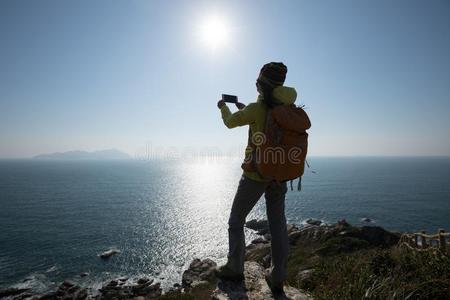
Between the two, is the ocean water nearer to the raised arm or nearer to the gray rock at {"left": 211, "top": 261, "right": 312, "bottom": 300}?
the gray rock at {"left": 211, "top": 261, "right": 312, "bottom": 300}

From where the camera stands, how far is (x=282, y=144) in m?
3.92

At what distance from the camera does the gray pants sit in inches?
171

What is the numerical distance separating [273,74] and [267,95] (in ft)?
0.99

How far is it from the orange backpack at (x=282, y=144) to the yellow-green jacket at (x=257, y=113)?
0.11 metres

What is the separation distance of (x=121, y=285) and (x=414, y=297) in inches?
1485

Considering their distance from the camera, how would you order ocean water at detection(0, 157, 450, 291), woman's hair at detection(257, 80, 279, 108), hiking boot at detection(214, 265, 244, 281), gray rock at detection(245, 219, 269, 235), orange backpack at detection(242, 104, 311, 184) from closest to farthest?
1. orange backpack at detection(242, 104, 311, 184)
2. woman's hair at detection(257, 80, 279, 108)
3. hiking boot at detection(214, 265, 244, 281)
4. ocean water at detection(0, 157, 450, 291)
5. gray rock at detection(245, 219, 269, 235)

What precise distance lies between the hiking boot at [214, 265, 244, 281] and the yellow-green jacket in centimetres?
174

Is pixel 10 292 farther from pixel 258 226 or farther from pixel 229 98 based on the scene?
pixel 258 226

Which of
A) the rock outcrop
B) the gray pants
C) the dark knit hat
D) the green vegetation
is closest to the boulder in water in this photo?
the rock outcrop

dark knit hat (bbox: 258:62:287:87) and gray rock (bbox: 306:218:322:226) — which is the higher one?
dark knit hat (bbox: 258:62:287:87)

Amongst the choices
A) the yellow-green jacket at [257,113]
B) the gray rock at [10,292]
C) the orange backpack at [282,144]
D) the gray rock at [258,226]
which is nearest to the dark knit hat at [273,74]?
the yellow-green jacket at [257,113]

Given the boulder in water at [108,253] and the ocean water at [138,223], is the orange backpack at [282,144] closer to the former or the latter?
the ocean water at [138,223]

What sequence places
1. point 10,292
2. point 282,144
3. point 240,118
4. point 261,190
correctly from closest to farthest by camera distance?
1. point 282,144
2. point 240,118
3. point 261,190
4. point 10,292

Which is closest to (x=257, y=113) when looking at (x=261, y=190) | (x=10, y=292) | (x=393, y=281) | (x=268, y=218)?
(x=261, y=190)
